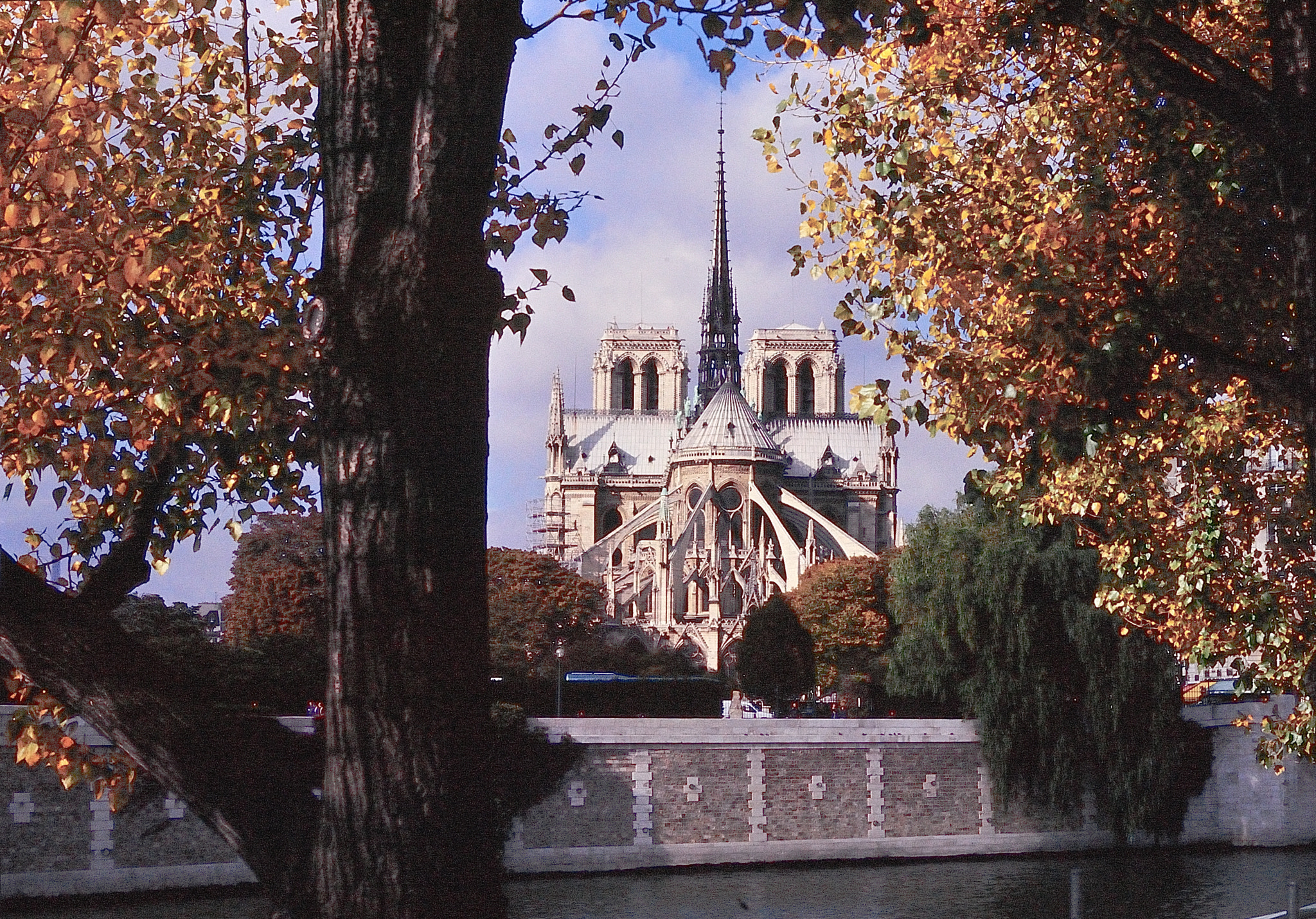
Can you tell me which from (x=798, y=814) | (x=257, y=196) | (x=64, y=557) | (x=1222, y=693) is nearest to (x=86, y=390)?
(x=64, y=557)

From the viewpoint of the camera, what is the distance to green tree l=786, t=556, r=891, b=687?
6500 cm

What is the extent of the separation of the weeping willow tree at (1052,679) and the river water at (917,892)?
1.63m

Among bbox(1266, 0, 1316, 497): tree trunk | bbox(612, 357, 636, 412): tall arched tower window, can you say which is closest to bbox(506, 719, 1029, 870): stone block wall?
bbox(1266, 0, 1316, 497): tree trunk

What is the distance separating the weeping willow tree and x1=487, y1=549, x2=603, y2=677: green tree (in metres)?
23.3

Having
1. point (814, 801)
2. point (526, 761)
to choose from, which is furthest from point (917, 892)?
point (526, 761)

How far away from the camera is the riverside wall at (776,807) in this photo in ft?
97.8

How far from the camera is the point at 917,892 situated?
30.6m

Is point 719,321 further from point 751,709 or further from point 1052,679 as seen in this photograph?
point 1052,679

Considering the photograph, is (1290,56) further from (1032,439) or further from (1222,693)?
(1222,693)

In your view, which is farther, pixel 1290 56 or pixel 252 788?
pixel 1290 56

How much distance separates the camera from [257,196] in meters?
8.23

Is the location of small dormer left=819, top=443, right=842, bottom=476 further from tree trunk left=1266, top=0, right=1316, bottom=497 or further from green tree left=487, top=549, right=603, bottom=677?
tree trunk left=1266, top=0, right=1316, bottom=497

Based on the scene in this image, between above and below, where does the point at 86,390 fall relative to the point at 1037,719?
above

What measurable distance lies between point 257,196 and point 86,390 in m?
1.33
